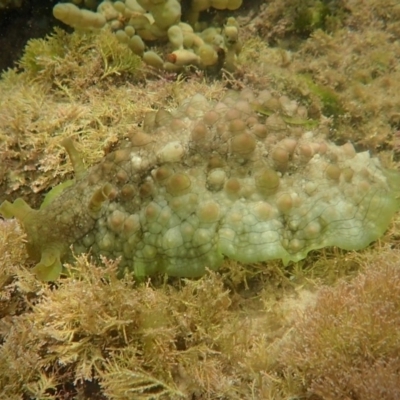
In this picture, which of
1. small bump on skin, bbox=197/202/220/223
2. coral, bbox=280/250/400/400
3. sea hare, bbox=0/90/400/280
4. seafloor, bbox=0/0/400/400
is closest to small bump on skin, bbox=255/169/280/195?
sea hare, bbox=0/90/400/280

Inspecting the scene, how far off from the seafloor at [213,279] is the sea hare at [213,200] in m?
0.18

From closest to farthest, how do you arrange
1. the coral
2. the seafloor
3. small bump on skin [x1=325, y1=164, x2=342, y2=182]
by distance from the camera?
1. the coral
2. the seafloor
3. small bump on skin [x1=325, y1=164, x2=342, y2=182]

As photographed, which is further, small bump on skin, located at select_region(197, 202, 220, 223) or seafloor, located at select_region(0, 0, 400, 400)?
small bump on skin, located at select_region(197, 202, 220, 223)

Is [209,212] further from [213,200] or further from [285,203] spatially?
[285,203]

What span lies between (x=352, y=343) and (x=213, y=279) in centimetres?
101

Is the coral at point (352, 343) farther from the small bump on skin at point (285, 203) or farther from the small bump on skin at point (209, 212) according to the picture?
the small bump on skin at point (209, 212)

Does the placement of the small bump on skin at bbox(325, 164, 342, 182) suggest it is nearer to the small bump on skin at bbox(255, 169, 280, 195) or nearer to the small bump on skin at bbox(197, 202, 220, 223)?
the small bump on skin at bbox(255, 169, 280, 195)

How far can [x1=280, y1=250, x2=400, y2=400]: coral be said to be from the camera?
8.05ft

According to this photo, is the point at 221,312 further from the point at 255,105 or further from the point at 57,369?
the point at 255,105

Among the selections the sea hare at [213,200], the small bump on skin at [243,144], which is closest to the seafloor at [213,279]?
the sea hare at [213,200]

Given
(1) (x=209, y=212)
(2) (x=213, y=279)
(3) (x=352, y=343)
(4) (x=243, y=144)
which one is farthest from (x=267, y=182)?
(3) (x=352, y=343)

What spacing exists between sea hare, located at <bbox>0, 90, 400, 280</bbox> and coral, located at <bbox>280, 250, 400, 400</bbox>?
1.46ft

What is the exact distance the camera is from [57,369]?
302 cm

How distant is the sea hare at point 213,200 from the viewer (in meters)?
3.17
